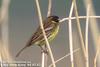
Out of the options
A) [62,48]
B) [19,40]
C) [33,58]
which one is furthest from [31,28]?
[33,58]

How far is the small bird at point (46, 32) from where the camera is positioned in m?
5.03

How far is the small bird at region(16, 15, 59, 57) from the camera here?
16.5 ft

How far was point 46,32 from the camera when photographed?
5191 millimetres

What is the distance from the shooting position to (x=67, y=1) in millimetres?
8156

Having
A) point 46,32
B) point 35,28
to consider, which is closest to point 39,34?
point 46,32

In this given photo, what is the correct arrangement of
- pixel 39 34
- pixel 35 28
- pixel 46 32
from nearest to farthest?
1. pixel 39 34
2. pixel 46 32
3. pixel 35 28

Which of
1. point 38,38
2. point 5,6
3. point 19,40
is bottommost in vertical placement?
point 19,40

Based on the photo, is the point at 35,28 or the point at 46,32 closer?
the point at 46,32

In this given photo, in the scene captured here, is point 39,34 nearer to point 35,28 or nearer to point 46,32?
point 46,32

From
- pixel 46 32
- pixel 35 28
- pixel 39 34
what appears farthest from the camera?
pixel 35 28

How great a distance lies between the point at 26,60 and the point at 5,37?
5.28ft

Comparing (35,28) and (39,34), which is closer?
(39,34)

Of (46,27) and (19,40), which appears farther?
(19,40)

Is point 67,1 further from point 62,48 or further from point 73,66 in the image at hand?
point 73,66
